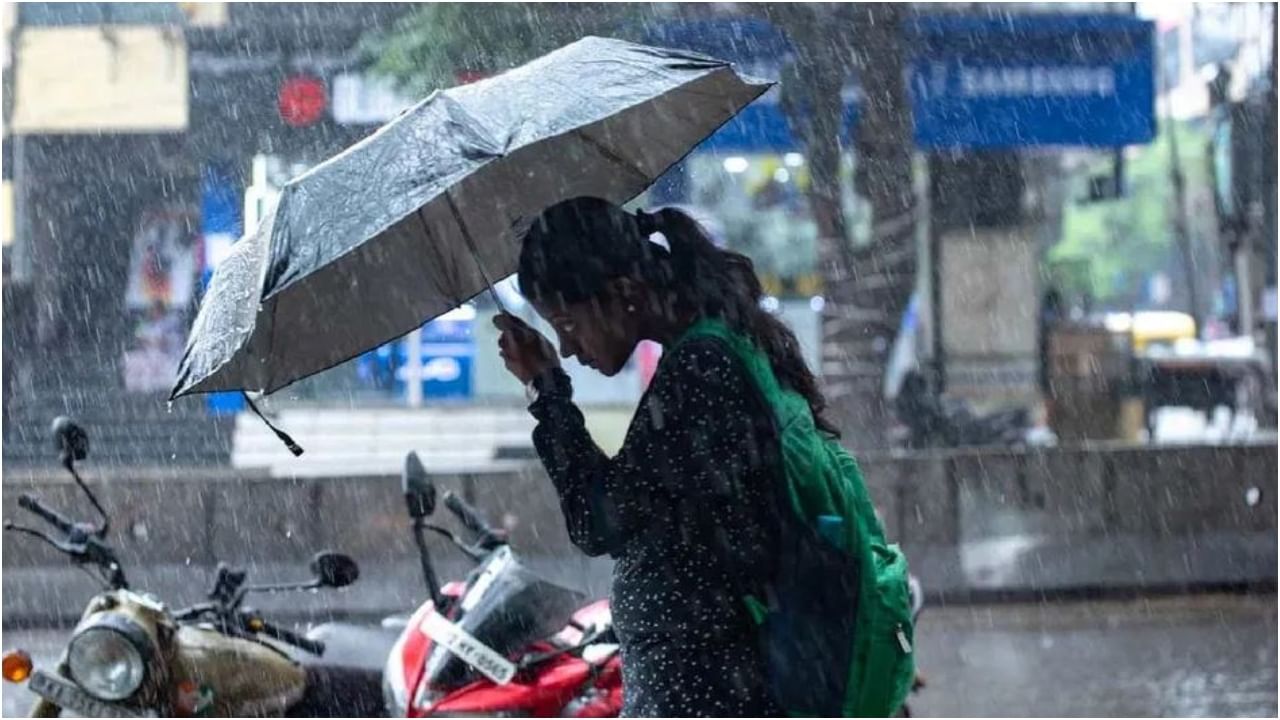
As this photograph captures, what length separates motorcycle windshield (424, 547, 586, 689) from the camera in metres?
4.25

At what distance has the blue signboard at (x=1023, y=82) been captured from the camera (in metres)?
14.8

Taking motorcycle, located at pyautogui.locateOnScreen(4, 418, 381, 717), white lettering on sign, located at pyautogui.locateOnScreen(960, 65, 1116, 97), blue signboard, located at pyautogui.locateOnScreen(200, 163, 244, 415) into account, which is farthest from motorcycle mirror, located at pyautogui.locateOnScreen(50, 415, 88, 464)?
white lettering on sign, located at pyautogui.locateOnScreen(960, 65, 1116, 97)

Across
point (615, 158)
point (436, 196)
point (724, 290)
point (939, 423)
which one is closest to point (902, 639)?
point (724, 290)

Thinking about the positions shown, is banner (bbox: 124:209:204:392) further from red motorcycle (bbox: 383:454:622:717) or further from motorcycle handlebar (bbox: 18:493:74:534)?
red motorcycle (bbox: 383:454:622:717)

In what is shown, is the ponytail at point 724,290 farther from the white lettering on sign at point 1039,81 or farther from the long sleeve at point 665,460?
the white lettering on sign at point 1039,81

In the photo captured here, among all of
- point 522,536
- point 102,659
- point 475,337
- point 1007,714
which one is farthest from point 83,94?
point 102,659

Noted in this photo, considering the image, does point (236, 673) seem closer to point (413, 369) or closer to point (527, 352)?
point (527, 352)

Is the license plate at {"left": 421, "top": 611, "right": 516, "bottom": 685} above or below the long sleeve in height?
below

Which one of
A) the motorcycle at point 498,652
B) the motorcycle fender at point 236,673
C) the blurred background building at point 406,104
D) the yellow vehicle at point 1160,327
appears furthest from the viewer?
the yellow vehicle at point 1160,327

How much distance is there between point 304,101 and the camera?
16500 millimetres

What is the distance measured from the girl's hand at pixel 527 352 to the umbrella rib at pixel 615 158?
764 millimetres

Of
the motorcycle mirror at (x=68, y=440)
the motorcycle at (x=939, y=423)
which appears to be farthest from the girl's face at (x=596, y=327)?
the motorcycle at (x=939, y=423)

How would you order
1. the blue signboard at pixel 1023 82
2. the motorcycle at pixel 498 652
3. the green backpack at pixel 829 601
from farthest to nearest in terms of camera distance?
1. the blue signboard at pixel 1023 82
2. the motorcycle at pixel 498 652
3. the green backpack at pixel 829 601

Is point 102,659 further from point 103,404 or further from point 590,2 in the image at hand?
point 103,404
